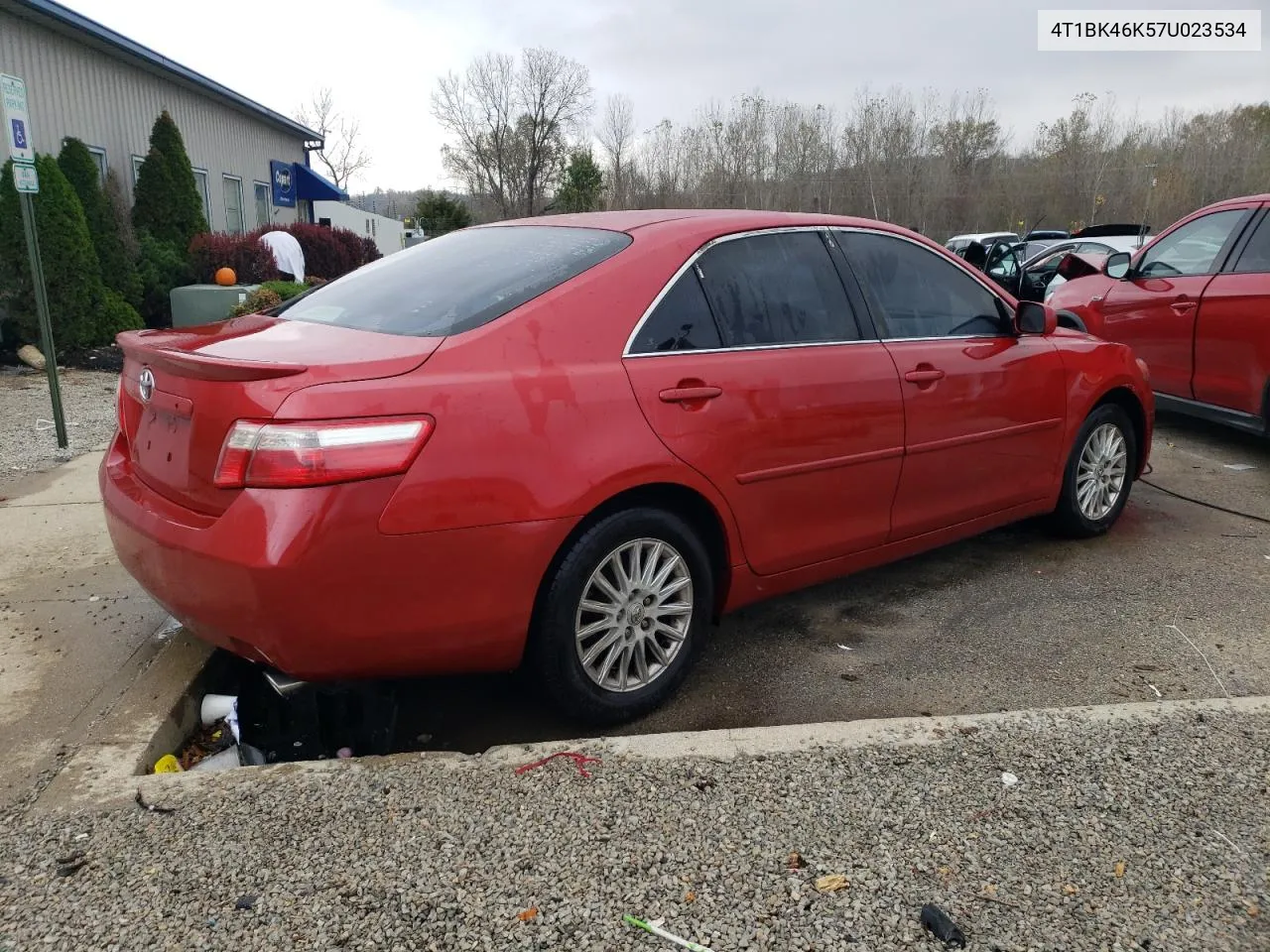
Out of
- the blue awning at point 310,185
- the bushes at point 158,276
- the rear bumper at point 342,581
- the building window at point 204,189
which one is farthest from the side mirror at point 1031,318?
the blue awning at point 310,185

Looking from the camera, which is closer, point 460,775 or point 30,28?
point 460,775

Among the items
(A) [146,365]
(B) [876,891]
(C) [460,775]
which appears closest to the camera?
(B) [876,891]

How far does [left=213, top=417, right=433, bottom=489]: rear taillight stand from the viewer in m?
2.52

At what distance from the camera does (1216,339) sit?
6.52 metres

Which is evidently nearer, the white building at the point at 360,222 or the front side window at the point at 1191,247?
the front side window at the point at 1191,247

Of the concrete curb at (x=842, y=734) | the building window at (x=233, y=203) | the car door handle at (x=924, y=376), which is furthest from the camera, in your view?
the building window at (x=233, y=203)

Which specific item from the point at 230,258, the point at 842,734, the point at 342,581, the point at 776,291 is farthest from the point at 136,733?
the point at 230,258

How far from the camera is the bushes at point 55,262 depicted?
37.0ft

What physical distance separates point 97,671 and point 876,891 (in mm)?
2636

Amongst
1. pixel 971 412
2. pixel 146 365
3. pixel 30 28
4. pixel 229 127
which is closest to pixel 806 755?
pixel 971 412

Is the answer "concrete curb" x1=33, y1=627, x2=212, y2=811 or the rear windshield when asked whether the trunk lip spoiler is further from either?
"concrete curb" x1=33, y1=627, x2=212, y2=811

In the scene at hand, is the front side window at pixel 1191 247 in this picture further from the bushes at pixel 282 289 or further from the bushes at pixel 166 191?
the bushes at pixel 166 191

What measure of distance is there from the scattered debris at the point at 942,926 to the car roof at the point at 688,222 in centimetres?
222

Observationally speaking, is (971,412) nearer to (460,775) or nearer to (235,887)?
(460,775)
